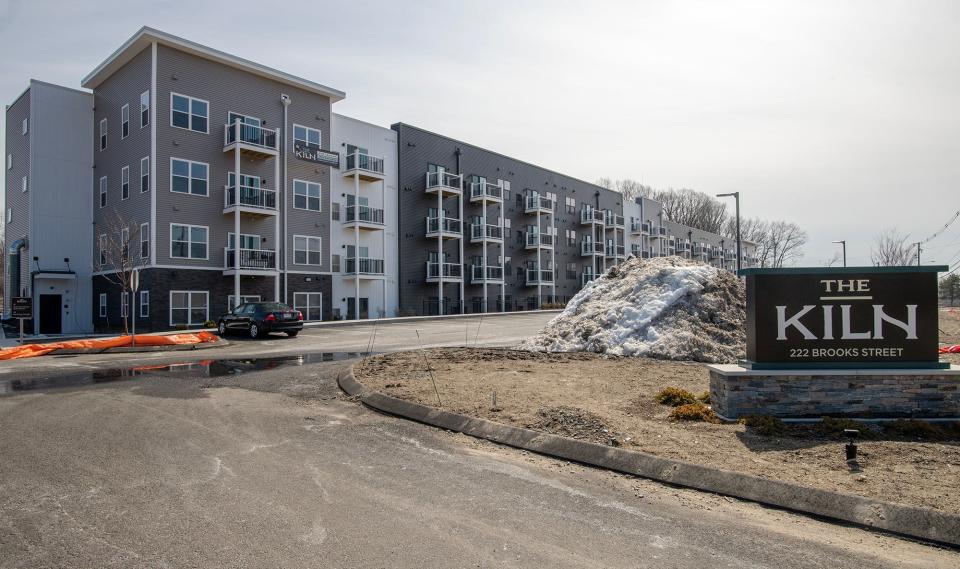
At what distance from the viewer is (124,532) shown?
179 inches

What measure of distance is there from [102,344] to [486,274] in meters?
35.7

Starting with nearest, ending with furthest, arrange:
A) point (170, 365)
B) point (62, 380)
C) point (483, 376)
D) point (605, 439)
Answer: point (605, 439) → point (483, 376) → point (62, 380) → point (170, 365)

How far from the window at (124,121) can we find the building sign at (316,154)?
9.48 m

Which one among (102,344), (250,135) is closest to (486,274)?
(250,135)

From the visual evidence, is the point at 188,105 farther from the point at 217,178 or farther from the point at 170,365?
the point at 170,365

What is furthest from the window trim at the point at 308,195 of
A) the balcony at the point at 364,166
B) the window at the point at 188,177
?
the window at the point at 188,177

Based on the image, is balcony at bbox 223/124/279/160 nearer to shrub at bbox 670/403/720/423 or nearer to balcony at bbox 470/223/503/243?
balcony at bbox 470/223/503/243

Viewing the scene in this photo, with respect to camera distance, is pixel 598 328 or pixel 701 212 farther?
pixel 701 212

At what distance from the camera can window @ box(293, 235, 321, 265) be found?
3869 cm

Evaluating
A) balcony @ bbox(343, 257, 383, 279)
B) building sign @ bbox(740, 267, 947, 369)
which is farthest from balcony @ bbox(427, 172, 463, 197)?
building sign @ bbox(740, 267, 947, 369)

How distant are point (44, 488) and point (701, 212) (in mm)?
117967

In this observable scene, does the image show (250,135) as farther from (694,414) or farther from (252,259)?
(694,414)

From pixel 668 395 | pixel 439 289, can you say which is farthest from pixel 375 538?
pixel 439 289

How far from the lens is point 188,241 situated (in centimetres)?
3372
